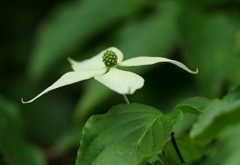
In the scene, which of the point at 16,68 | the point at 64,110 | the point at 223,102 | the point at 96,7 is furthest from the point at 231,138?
the point at 16,68

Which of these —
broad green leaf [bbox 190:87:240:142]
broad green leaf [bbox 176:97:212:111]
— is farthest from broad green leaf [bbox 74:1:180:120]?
broad green leaf [bbox 190:87:240:142]

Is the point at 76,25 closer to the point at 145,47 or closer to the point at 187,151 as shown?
the point at 145,47

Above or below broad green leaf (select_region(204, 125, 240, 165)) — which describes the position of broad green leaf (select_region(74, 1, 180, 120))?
below

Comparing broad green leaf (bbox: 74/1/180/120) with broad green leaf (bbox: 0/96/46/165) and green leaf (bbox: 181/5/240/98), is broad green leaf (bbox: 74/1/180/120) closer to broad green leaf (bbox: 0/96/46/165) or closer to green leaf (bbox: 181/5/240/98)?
green leaf (bbox: 181/5/240/98)

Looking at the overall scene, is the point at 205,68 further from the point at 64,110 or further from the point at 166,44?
the point at 64,110

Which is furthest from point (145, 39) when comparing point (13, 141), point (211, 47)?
point (13, 141)

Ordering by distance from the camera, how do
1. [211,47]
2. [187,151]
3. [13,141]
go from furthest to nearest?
1. [211,47]
2. [13,141]
3. [187,151]
